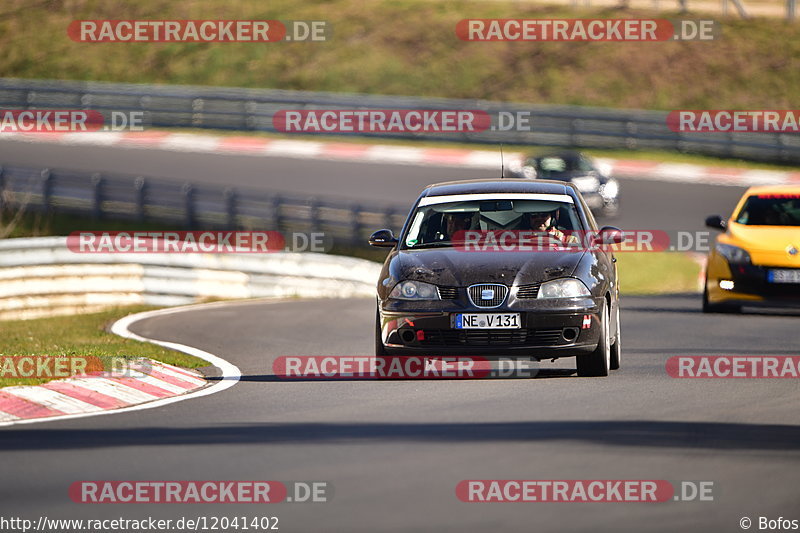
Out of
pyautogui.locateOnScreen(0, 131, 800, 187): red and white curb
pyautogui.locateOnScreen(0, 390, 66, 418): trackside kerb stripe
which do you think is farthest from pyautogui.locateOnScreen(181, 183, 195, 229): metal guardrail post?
pyautogui.locateOnScreen(0, 390, 66, 418): trackside kerb stripe

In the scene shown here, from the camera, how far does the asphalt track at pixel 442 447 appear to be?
22.8 feet

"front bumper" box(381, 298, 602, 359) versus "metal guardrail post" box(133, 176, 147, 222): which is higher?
"metal guardrail post" box(133, 176, 147, 222)

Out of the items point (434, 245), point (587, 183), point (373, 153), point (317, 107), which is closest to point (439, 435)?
point (434, 245)

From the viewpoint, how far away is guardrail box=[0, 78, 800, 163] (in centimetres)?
3822

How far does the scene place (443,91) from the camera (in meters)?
46.9

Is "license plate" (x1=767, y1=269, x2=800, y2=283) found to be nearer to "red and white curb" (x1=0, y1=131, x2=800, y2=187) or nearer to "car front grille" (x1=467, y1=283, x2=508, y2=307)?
"car front grille" (x1=467, y1=283, x2=508, y2=307)

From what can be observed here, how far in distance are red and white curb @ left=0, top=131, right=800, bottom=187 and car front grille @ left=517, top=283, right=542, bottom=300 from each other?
79.1 feet

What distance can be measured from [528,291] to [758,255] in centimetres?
678

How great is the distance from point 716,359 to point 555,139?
26554mm

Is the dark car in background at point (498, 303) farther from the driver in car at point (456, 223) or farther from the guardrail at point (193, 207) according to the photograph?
the guardrail at point (193, 207)

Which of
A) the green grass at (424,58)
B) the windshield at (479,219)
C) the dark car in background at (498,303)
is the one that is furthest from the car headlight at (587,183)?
the dark car in background at (498,303)

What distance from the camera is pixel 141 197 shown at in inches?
1080

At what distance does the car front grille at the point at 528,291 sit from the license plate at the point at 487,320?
6.0 inches

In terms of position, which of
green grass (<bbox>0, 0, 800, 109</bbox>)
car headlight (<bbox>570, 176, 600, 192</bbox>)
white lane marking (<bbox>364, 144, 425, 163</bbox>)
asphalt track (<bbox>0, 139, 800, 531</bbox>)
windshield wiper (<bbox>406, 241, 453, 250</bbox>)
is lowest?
asphalt track (<bbox>0, 139, 800, 531</bbox>)
